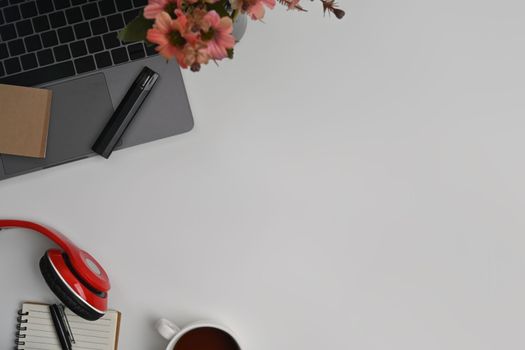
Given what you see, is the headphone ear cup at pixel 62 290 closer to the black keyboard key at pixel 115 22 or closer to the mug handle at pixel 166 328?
the mug handle at pixel 166 328

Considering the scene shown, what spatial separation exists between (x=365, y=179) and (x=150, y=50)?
35 centimetres

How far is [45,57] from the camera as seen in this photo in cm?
77

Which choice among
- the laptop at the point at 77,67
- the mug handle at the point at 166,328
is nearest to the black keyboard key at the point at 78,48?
the laptop at the point at 77,67

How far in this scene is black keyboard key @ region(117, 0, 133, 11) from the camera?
773mm

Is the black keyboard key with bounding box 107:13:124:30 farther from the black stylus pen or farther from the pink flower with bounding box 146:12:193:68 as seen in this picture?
the pink flower with bounding box 146:12:193:68

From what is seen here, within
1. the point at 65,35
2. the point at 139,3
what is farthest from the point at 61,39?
the point at 139,3

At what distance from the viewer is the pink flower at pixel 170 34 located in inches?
19.3

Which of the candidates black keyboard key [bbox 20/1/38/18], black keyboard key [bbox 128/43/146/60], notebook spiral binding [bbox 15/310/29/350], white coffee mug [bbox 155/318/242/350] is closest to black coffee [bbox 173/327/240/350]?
white coffee mug [bbox 155/318/242/350]

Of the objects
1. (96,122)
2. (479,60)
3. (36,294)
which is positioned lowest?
(36,294)

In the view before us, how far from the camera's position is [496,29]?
813 millimetres

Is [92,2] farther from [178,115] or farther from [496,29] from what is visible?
[496,29]

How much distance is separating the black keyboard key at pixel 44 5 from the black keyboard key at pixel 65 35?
0.10 feet

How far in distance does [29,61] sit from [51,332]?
0.37 meters

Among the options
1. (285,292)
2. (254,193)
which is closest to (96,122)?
(254,193)
